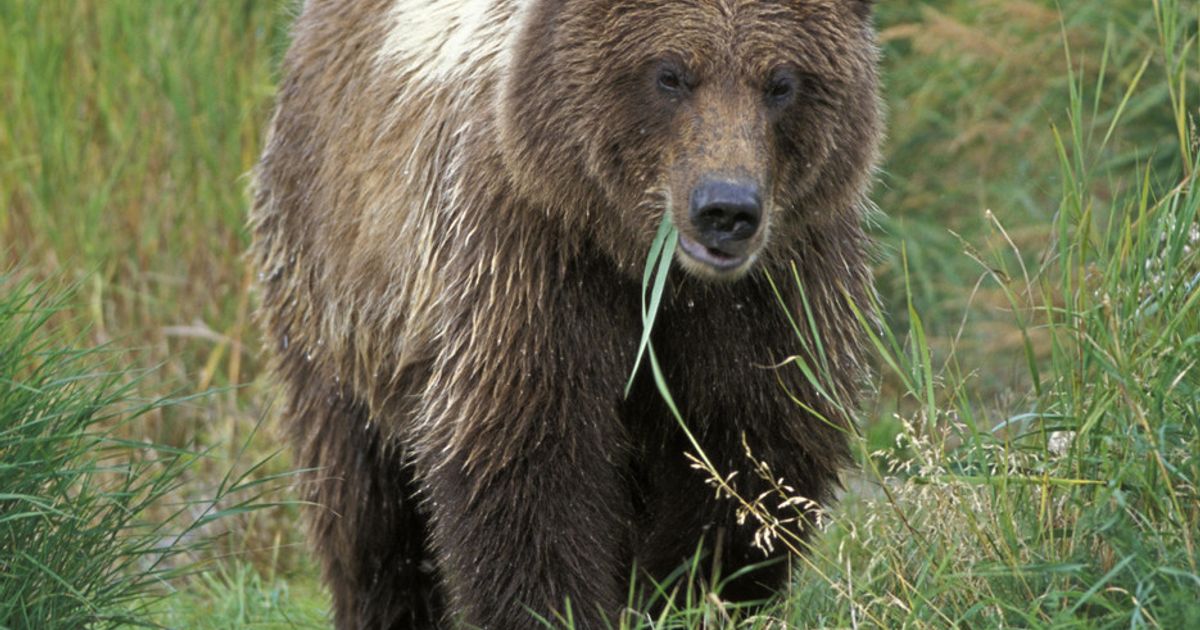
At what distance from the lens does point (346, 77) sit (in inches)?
221

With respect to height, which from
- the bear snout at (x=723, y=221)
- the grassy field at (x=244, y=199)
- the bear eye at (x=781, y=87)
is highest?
the bear eye at (x=781, y=87)

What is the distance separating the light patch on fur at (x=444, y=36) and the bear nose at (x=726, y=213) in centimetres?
80

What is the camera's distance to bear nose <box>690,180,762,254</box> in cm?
411

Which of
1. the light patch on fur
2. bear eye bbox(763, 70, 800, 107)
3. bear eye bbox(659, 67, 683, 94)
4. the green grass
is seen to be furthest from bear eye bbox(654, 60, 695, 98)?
the green grass

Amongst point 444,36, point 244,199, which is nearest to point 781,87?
point 444,36

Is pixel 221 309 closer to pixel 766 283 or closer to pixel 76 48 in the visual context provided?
pixel 76 48

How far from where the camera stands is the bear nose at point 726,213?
162 inches

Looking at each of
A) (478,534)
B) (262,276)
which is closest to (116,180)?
(262,276)

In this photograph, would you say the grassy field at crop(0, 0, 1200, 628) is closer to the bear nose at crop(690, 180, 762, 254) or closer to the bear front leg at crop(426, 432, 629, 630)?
the bear front leg at crop(426, 432, 629, 630)

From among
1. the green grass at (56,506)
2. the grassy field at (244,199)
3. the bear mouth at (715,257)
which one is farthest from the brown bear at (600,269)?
the green grass at (56,506)

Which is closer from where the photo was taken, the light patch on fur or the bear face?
the bear face

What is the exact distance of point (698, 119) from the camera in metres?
4.22

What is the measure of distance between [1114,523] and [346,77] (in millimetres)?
2856

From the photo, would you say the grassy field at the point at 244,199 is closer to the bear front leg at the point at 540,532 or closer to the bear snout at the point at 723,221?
the bear front leg at the point at 540,532
